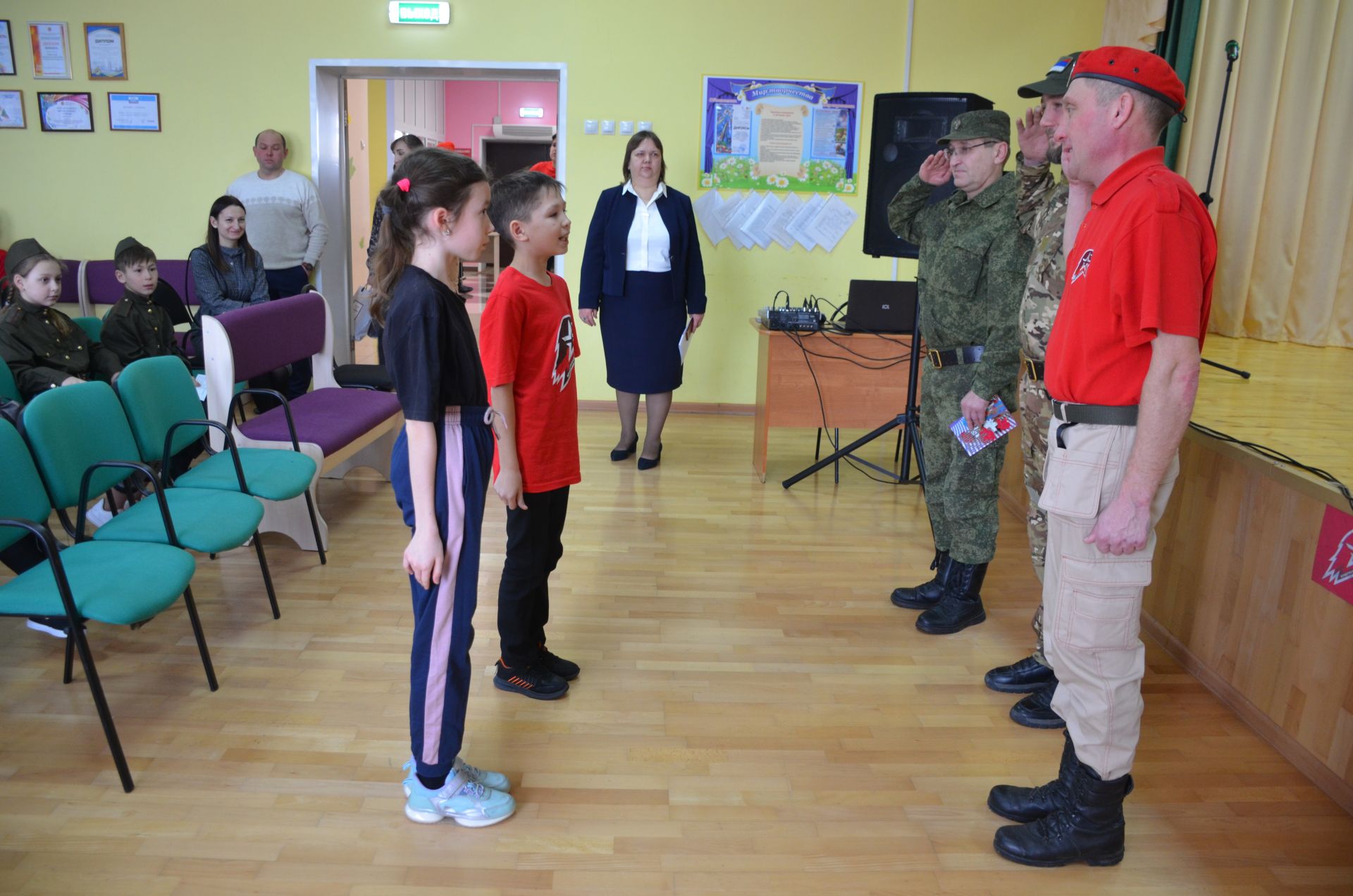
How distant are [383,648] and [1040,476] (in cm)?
192

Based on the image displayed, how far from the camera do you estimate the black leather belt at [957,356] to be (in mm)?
2896

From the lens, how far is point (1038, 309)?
7.75ft

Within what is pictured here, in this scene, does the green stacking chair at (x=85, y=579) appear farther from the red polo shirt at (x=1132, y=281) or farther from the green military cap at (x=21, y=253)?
the red polo shirt at (x=1132, y=281)

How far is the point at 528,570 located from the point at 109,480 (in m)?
1.33

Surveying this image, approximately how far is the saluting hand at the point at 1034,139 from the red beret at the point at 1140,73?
30.8 inches

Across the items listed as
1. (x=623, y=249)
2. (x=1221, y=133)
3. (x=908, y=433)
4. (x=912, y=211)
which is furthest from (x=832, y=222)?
(x=912, y=211)

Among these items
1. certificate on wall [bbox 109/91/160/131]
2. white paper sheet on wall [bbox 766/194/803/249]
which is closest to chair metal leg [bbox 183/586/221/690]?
white paper sheet on wall [bbox 766/194/803/249]

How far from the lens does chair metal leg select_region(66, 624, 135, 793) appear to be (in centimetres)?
196

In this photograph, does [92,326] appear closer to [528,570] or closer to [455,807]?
[528,570]

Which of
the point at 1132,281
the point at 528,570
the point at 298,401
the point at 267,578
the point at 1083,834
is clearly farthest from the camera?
the point at 298,401

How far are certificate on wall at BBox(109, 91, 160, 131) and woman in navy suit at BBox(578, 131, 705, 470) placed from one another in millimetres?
3171

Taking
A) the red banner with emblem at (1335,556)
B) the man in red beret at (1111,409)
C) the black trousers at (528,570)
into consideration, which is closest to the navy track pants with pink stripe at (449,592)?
the black trousers at (528,570)

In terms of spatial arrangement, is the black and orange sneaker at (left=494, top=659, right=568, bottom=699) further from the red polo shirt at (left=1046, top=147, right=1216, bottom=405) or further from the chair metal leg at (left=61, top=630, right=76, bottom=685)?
the red polo shirt at (left=1046, top=147, right=1216, bottom=405)

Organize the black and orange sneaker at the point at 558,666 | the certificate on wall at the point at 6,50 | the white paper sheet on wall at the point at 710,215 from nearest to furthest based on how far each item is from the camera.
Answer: the black and orange sneaker at the point at 558,666 < the certificate on wall at the point at 6,50 < the white paper sheet on wall at the point at 710,215
